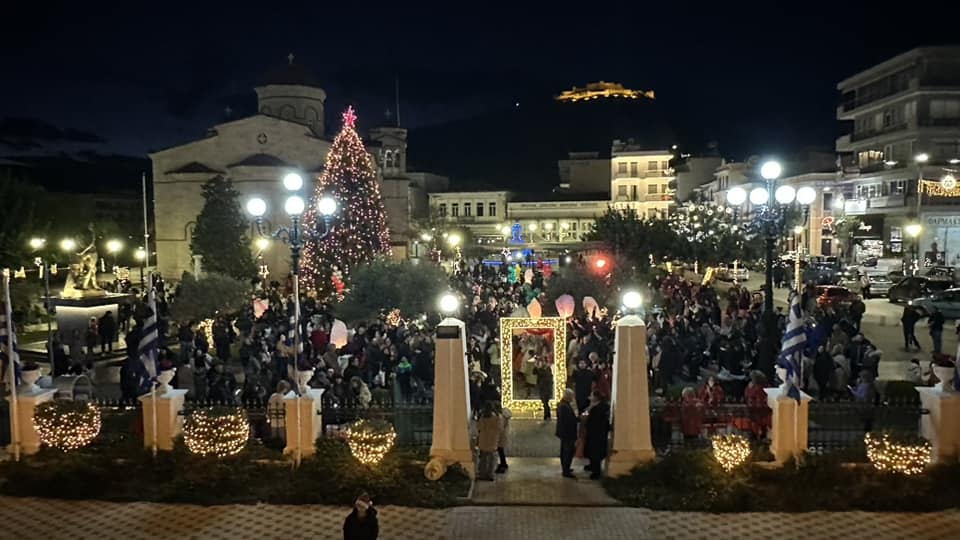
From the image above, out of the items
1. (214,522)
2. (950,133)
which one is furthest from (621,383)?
(950,133)

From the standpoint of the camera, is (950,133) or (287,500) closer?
(287,500)

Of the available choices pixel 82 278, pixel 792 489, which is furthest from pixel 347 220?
pixel 792 489

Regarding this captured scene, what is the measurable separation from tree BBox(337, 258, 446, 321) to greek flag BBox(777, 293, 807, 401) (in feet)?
44.6

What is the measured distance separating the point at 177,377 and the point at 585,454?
25.9 feet

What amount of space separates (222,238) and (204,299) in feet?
65.9

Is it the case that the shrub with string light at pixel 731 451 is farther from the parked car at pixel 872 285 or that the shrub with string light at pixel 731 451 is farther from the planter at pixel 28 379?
the parked car at pixel 872 285

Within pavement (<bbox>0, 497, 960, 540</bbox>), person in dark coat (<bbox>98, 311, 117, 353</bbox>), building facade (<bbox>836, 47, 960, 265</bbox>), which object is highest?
building facade (<bbox>836, 47, 960, 265</bbox>)

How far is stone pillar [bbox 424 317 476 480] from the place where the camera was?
11555 millimetres

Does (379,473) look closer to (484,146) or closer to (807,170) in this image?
(807,170)

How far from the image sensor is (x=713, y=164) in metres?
74.9

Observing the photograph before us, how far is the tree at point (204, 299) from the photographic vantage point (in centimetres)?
2427

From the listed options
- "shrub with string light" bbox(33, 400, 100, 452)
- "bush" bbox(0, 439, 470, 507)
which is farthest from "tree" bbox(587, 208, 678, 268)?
"shrub with string light" bbox(33, 400, 100, 452)

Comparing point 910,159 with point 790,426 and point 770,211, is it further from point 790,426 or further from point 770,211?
point 790,426

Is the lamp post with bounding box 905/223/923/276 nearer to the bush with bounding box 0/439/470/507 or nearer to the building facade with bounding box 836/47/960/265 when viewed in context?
the building facade with bounding box 836/47/960/265
